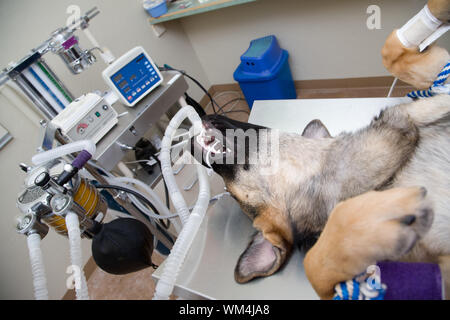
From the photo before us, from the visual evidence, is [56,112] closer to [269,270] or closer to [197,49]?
[269,270]

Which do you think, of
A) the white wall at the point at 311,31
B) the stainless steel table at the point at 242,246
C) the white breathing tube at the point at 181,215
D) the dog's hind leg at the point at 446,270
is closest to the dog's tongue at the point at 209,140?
the white breathing tube at the point at 181,215

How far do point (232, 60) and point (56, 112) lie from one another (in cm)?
195

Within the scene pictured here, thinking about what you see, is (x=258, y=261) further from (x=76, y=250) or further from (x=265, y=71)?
(x=265, y=71)

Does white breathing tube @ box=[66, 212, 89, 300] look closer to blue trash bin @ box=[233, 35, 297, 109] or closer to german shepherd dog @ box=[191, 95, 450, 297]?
german shepherd dog @ box=[191, 95, 450, 297]

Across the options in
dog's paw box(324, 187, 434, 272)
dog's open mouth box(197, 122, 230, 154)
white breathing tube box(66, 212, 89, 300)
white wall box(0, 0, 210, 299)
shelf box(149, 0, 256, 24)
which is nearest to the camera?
dog's paw box(324, 187, 434, 272)

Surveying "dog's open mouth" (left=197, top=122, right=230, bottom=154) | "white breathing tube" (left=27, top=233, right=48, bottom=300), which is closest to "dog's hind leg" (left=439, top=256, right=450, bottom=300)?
"dog's open mouth" (left=197, top=122, right=230, bottom=154)

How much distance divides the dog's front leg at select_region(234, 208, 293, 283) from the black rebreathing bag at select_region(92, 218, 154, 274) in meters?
0.30

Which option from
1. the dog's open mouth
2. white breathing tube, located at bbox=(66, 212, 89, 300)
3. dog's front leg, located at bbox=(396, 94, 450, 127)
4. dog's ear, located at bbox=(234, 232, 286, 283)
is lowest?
dog's ear, located at bbox=(234, 232, 286, 283)

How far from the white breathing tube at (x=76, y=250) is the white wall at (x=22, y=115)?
127 centimetres

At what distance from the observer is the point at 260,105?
1323mm

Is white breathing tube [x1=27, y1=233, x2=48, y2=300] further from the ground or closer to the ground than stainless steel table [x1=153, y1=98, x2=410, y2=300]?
further from the ground

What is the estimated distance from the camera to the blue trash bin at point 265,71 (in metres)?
2.12

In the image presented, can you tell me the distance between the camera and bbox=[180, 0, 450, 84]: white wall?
1.95 m
